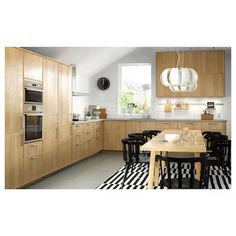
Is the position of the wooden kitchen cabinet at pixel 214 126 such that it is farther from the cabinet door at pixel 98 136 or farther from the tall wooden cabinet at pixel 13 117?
the tall wooden cabinet at pixel 13 117

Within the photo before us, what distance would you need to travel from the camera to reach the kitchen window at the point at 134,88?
10961 mm

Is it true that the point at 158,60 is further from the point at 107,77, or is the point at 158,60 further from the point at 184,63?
the point at 107,77

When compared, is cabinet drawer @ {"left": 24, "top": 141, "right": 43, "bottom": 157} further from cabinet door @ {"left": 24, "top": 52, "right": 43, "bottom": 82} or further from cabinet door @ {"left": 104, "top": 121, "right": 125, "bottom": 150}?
cabinet door @ {"left": 104, "top": 121, "right": 125, "bottom": 150}

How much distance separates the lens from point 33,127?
19.9 feet

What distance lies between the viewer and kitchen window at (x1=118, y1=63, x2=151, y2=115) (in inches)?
432

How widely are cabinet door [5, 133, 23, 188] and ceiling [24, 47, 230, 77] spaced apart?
245cm

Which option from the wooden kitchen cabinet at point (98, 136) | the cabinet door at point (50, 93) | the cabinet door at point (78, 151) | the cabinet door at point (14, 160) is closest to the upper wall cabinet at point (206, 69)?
the wooden kitchen cabinet at point (98, 136)

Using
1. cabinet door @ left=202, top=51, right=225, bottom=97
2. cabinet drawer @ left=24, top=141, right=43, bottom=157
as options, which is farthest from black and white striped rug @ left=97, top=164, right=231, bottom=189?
cabinet door @ left=202, top=51, right=225, bottom=97

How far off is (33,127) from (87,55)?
365 centimetres
